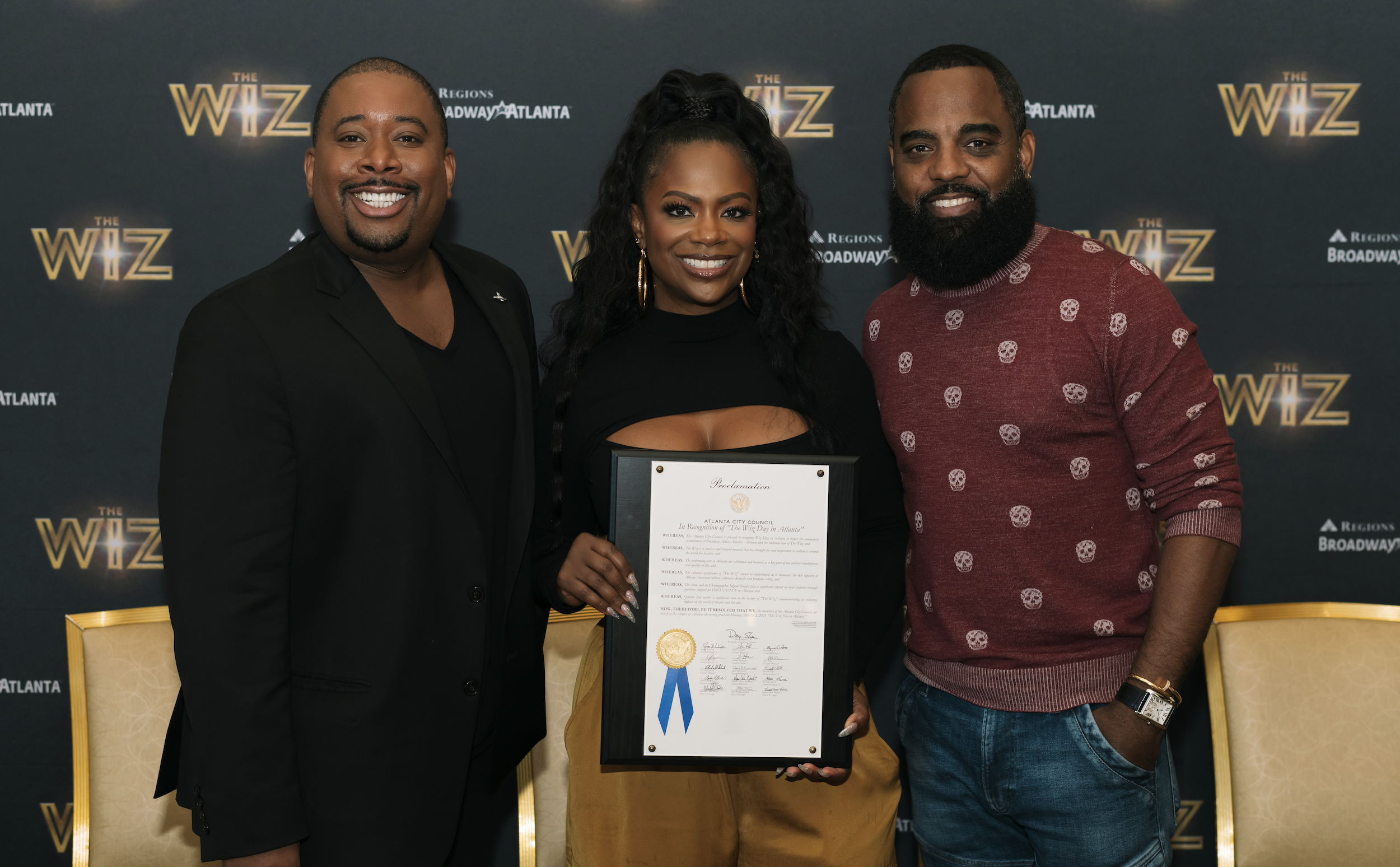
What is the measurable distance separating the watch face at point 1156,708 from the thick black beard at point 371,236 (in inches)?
65.5

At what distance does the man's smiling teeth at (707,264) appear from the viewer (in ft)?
6.09

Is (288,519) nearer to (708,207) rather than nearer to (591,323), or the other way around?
(591,323)

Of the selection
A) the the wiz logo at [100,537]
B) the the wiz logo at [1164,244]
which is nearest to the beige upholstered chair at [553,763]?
the the wiz logo at [100,537]

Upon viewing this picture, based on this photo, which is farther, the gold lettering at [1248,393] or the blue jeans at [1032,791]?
the gold lettering at [1248,393]

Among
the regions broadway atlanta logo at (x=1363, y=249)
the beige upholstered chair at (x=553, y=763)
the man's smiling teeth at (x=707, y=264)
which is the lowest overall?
the beige upholstered chair at (x=553, y=763)

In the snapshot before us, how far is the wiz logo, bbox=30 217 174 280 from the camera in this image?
3043 millimetres

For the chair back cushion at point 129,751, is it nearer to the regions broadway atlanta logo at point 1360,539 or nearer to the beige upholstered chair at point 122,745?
the beige upholstered chair at point 122,745

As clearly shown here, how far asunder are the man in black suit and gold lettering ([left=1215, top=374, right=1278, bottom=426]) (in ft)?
8.10

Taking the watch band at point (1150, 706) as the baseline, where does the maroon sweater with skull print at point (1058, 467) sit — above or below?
above

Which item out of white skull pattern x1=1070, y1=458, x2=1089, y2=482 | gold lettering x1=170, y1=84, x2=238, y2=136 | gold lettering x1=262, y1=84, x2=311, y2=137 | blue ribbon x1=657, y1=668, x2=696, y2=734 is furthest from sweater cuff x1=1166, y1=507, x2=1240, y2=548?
gold lettering x1=170, y1=84, x2=238, y2=136

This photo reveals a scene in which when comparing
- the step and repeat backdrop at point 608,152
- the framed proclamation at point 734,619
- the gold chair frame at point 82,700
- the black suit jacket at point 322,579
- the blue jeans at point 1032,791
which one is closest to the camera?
the black suit jacket at point 322,579

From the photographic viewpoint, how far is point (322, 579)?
1.66m

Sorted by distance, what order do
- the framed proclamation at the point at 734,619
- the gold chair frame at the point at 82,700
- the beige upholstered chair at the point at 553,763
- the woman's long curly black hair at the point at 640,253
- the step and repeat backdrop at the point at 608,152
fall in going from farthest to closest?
the step and repeat backdrop at the point at 608,152, the beige upholstered chair at the point at 553,763, the gold chair frame at the point at 82,700, the woman's long curly black hair at the point at 640,253, the framed proclamation at the point at 734,619

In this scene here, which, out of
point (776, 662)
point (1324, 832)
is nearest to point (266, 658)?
point (776, 662)
